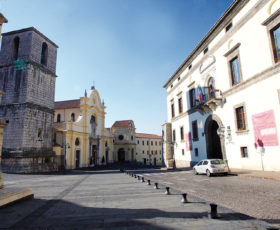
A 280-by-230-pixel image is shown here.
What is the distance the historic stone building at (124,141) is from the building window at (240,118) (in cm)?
4151

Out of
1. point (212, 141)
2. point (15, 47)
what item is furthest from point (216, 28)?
point (15, 47)

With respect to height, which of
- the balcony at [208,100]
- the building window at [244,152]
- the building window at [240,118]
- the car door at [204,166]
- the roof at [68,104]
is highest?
the roof at [68,104]

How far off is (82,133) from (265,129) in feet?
96.6

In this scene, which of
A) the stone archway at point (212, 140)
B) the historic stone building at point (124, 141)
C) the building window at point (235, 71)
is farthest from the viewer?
the historic stone building at point (124, 141)

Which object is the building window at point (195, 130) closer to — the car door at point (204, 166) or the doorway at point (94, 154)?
the car door at point (204, 166)

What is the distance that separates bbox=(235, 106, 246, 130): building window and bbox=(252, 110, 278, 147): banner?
1439 mm

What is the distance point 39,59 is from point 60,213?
1052 inches

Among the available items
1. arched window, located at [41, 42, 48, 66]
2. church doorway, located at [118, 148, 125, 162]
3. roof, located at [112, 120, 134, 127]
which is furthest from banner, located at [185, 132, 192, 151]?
church doorway, located at [118, 148, 125, 162]

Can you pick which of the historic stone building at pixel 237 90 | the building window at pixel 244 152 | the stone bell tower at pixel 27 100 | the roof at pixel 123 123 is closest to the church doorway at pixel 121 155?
the roof at pixel 123 123

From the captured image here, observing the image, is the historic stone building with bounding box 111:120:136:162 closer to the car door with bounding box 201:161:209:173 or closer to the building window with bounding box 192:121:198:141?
the building window with bounding box 192:121:198:141

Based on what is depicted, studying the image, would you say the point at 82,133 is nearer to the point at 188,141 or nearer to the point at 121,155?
the point at 188,141

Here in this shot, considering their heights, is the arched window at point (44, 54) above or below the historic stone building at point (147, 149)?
above

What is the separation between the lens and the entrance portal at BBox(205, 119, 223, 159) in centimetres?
1980

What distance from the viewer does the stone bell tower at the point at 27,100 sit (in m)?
22.7
